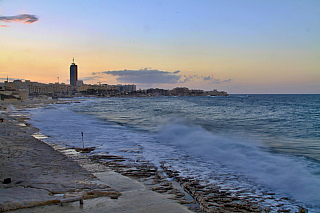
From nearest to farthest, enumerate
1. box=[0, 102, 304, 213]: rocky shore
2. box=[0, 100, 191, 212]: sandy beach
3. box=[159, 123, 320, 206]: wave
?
1. box=[0, 100, 191, 212]: sandy beach
2. box=[0, 102, 304, 213]: rocky shore
3. box=[159, 123, 320, 206]: wave

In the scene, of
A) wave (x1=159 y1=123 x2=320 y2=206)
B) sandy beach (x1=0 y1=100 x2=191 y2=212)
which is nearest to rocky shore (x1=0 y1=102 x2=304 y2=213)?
sandy beach (x1=0 y1=100 x2=191 y2=212)

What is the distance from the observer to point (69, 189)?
222 inches

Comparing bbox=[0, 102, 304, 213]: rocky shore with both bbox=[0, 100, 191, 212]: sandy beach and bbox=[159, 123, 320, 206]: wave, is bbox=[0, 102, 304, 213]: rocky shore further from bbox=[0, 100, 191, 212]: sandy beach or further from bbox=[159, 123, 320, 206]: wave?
bbox=[159, 123, 320, 206]: wave

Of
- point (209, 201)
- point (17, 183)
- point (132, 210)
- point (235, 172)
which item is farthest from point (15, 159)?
point (235, 172)

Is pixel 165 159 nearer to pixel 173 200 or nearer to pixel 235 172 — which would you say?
pixel 235 172

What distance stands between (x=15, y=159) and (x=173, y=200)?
6125mm

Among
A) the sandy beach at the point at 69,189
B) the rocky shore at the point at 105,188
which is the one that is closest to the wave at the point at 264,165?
the rocky shore at the point at 105,188

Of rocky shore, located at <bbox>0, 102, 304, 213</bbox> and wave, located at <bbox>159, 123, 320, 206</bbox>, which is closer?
rocky shore, located at <bbox>0, 102, 304, 213</bbox>

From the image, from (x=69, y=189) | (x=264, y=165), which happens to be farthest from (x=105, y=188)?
(x=264, y=165)

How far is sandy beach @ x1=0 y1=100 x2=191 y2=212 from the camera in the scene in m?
4.75

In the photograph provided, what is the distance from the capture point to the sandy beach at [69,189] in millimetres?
4746

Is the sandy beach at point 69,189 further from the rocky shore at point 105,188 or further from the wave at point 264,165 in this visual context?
the wave at point 264,165

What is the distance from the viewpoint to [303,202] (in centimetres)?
603

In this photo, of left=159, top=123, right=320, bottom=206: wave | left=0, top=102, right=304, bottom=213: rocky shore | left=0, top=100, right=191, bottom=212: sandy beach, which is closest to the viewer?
left=0, top=100, right=191, bottom=212: sandy beach
